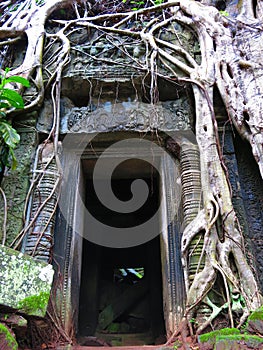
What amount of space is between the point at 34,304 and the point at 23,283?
14 cm

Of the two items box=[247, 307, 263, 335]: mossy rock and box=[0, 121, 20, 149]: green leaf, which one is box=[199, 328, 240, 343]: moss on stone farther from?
box=[0, 121, 20, 149]: green leaf

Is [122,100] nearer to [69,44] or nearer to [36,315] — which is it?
[69,44]

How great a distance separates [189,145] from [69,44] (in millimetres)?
1764

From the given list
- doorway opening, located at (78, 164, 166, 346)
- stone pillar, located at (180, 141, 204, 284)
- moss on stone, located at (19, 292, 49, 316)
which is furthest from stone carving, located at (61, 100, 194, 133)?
moss on stone, located at (19, 292, 49, 316)

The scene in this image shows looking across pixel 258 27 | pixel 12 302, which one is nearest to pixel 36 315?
pixel 12 302

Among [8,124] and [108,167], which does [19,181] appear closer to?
[8,124]

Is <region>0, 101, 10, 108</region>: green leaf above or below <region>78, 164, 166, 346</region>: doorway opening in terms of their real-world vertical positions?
above

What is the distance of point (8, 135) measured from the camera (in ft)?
9.51

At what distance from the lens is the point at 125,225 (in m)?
5.88

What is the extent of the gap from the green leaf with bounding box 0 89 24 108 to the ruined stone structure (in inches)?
14.1

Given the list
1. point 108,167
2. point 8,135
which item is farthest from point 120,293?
point 8,135

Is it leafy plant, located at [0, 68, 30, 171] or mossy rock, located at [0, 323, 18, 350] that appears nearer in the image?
mossy rock, located at [0, 323, 18, 350]

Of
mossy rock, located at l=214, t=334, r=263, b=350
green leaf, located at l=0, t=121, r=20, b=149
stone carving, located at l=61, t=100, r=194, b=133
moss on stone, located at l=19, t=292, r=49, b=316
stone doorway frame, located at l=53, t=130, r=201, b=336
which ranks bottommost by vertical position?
mossy rock, located at l=214, t=334, r=263, b=350

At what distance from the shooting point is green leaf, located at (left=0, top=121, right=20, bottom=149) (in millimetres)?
2861
